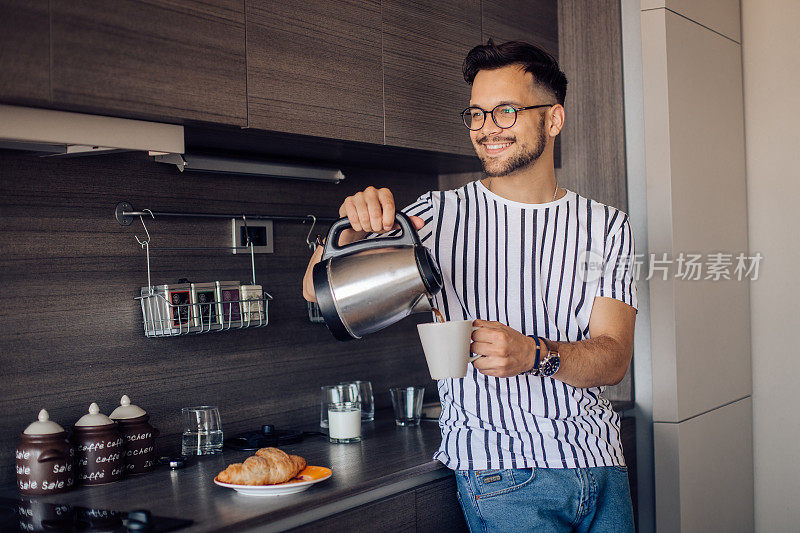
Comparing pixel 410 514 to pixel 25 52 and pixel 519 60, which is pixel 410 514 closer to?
pixel 519 60

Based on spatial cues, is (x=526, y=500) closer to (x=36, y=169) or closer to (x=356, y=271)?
(x=356, y=271)

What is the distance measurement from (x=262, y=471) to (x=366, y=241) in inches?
16.9

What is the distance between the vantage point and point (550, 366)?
4.87 ft

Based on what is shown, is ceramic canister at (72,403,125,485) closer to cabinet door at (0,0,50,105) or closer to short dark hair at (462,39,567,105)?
cabinet door at (0,0,50,105)

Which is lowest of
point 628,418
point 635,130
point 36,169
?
point 628,418

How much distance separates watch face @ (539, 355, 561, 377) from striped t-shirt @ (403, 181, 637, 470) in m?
0.15

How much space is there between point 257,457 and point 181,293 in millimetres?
470

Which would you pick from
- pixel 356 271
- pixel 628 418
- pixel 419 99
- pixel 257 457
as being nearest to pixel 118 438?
pixel 257 457

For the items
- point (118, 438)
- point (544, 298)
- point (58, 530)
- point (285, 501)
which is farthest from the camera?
point (544, 298)

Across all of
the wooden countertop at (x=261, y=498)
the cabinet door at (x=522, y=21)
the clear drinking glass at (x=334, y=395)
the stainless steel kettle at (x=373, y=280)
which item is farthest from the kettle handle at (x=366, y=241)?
the cabinet door at (x=522, y=21)

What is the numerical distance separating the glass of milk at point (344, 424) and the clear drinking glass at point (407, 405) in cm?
19

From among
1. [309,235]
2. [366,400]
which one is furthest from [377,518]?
[309,235]

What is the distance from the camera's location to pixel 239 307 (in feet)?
6.12

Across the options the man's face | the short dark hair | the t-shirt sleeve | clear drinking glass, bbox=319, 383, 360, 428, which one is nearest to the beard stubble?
the man's face
